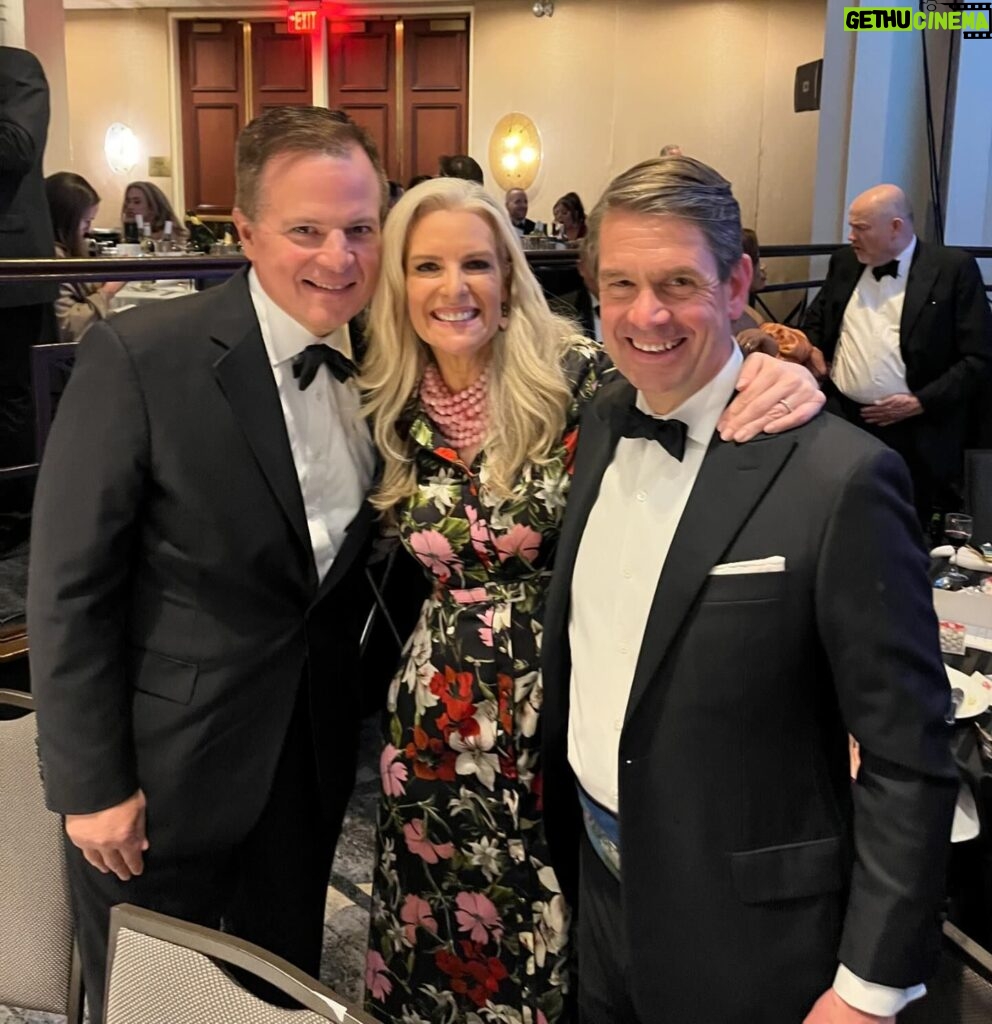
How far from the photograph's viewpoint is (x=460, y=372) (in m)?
1.85

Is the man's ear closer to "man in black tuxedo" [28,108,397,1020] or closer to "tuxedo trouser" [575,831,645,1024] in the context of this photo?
"man in black tuxedo" [28,108,397,1020]

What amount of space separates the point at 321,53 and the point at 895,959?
11.1 meters

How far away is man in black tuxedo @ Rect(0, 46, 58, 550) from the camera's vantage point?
343 centimetres

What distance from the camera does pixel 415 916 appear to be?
76.9 inches

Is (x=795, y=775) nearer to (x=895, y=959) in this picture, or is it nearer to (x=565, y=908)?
(x=895, y=959)

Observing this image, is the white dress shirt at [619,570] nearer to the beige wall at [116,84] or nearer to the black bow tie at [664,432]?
the black bow tie at [664,432]

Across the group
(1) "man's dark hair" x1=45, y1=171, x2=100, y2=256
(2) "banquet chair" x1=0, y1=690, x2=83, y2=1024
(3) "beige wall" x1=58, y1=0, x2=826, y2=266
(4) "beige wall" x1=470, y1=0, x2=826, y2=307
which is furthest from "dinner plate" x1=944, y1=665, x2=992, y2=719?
(3) "beige wall" x1=58, y1=0, x2=826, y2=266

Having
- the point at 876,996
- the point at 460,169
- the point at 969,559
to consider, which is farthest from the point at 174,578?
the point at 460,169

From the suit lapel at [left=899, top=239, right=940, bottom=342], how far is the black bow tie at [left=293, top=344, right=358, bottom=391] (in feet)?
12.5

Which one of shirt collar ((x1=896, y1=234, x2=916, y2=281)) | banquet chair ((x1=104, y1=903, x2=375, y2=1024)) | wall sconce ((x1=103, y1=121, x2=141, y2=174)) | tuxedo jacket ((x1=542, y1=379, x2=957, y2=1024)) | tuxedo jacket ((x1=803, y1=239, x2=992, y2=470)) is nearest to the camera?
banquet chair ((x1=104, y1=903, x2=375, y2=1024))

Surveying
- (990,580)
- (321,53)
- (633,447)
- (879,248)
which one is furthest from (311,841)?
(321,53)

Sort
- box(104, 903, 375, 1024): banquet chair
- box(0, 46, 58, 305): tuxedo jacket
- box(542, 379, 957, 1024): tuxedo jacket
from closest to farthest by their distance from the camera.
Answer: box(104, 903, 375, 1024): banquet chair → box(542, 379, 957, 1024): tuxedo jacket → box(0, 46, 58, 305): tuxedo jacket

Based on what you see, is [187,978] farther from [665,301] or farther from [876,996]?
[665,301]

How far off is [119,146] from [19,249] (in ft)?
27.8
